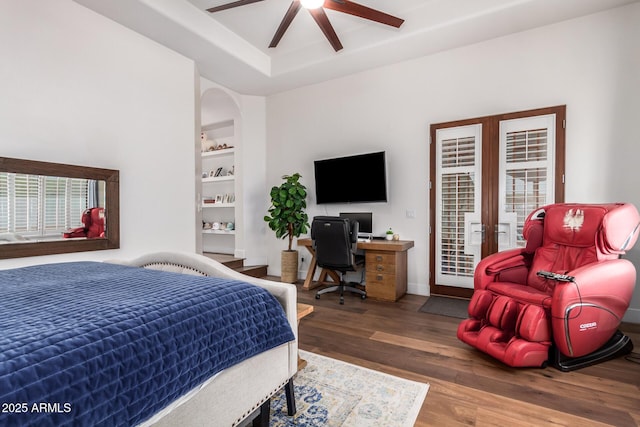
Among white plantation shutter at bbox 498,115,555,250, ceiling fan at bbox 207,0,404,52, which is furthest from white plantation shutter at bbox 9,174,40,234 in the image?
white plantation shutter at bbox 498,115,555,250

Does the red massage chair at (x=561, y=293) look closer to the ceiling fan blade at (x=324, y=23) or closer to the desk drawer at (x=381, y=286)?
the desk drawer at (x=381, y=286)

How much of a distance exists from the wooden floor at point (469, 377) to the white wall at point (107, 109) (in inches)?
83.6

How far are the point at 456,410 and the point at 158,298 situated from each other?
65.0 inches

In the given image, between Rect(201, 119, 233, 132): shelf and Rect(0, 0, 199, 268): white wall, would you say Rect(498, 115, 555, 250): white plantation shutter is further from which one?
Rect(201, 119, 233, 132): shelf

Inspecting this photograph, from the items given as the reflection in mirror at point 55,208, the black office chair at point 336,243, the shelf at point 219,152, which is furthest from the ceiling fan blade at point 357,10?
the shelf at point 219,152

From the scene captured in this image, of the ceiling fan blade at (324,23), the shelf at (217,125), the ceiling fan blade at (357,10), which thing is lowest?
the shelf at (217,125)

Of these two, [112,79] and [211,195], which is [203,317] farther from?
[211,195]

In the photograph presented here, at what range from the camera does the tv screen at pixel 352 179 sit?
4.13 metres

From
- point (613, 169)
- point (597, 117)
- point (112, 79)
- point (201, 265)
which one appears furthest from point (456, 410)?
point (112, 79)

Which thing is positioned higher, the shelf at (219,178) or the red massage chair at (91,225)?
the shelf at (219,178)

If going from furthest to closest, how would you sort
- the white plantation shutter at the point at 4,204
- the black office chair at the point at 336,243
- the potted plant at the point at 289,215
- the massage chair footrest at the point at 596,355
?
1. the potted plant at the point at 289,215
2. the black office chair at the point at 336,243
3. the white plantation shutter at the point at 4,204
4. the massage chair footrest at the point at 596,355

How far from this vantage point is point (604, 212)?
2.30 metres

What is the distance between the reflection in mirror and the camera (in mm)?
2459

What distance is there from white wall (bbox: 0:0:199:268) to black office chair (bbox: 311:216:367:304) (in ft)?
5.28
